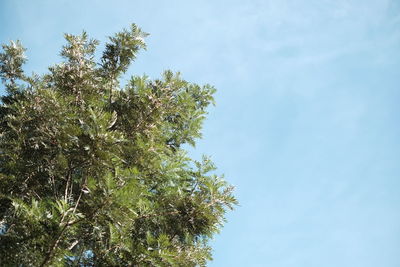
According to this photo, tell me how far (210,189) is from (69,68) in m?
4.98

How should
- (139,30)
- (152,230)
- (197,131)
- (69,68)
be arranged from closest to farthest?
(152,230)
(69,68)
(139,30)
(197,131)

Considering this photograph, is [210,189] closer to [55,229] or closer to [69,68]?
[55,229]

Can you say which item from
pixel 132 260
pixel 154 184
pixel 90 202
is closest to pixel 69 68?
pixel 154 184

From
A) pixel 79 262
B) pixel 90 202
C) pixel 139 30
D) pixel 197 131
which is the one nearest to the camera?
pixel 90 202

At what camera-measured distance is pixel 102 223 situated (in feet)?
20.0

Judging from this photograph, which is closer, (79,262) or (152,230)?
(79,262)

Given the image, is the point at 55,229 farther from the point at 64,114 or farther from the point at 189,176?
the point at 189,176

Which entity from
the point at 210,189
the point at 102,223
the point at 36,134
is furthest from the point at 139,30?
the point at 102,223

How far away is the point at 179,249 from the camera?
7.40 meters

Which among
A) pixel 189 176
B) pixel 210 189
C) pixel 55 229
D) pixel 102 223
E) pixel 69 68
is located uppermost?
pixel 69 68

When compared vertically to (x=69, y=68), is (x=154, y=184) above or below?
below

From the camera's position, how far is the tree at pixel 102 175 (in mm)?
5824

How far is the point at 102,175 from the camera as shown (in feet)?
20.9

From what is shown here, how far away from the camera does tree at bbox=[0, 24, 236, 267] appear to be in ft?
19.1
